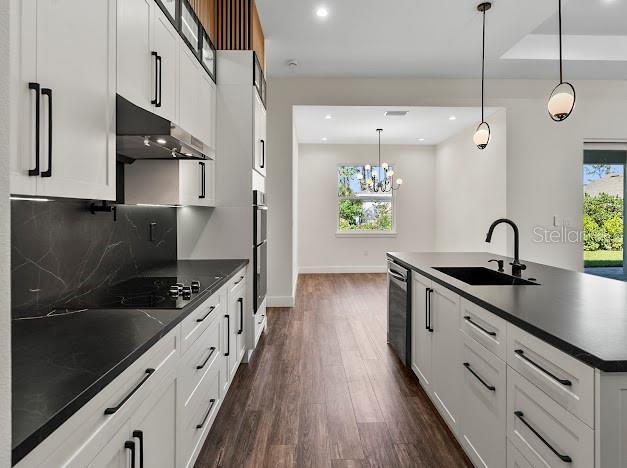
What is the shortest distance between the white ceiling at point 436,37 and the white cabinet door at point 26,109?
3042mm

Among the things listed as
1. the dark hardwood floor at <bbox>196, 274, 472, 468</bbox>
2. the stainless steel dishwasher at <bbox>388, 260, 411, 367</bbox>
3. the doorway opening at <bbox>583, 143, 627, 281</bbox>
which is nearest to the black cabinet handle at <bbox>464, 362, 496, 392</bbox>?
the dark hardwood floor at <bbox>196, 274, 472, 468</bbox>

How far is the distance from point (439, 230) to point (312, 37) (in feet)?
18.5

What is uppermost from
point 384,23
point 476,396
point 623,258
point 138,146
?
point 384,23

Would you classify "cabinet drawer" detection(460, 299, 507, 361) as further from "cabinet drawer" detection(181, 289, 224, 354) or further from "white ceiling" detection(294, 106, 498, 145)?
"white ceiling" detection(294, 106, 498, 145)

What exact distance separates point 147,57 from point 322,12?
7.87 feet

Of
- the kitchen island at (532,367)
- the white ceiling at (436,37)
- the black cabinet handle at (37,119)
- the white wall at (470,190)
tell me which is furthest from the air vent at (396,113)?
the black cabinet handle at (37,119)

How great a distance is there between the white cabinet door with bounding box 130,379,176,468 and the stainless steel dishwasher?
6.70ft

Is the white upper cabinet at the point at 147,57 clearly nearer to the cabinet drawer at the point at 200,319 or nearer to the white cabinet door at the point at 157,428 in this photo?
the cabinet drawer at the point at 200,319

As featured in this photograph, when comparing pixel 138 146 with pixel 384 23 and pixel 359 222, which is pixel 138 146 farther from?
pixel 359 222

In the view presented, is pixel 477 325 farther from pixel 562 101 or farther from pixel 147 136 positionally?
pixel 562 101

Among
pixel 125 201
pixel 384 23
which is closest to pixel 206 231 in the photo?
pixel 125 201

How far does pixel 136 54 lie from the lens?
6.14 ft

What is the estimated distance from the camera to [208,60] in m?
3.25

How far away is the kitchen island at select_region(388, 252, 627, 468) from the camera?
109cm
